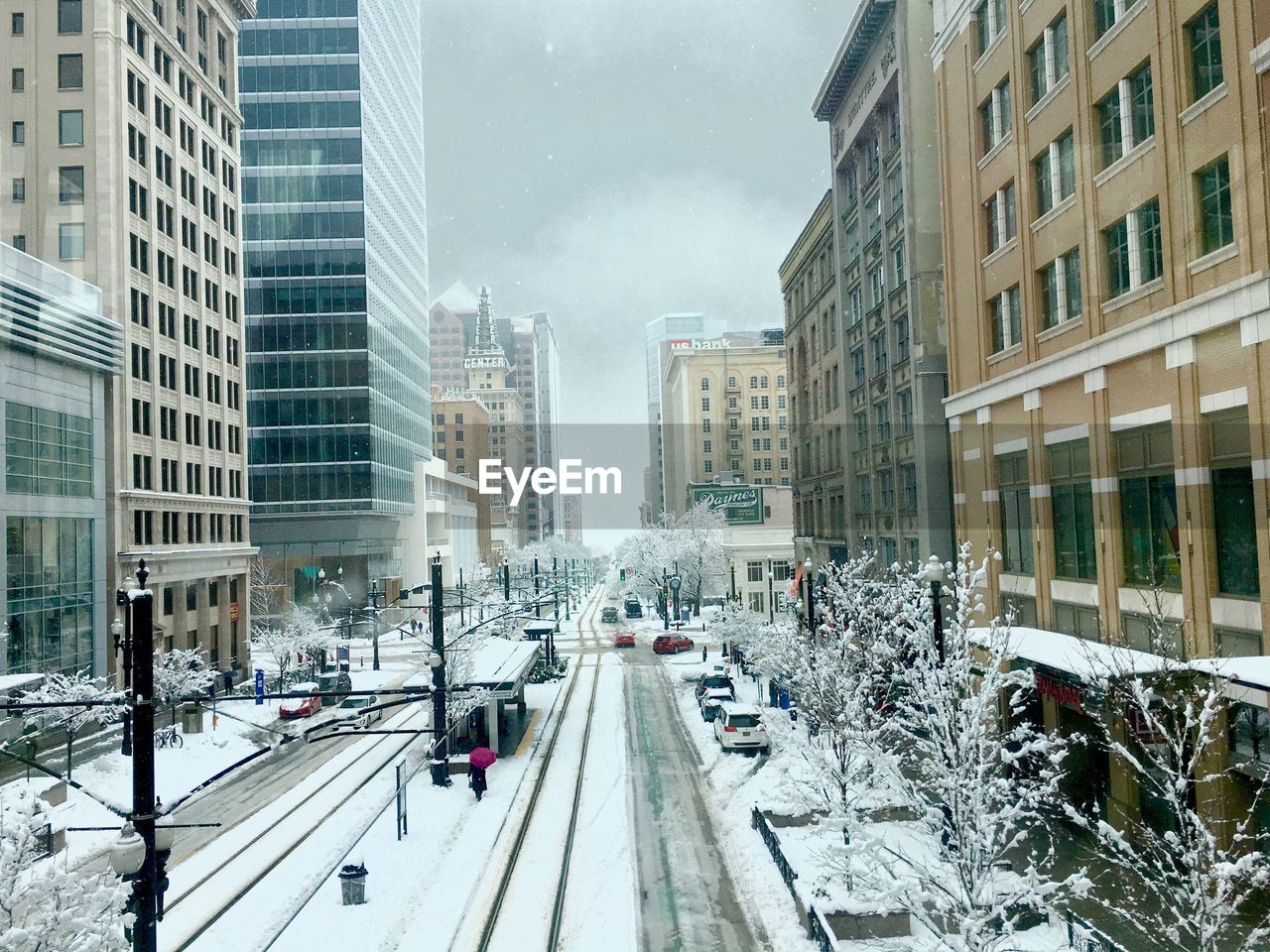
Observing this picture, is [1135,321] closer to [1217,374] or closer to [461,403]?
[1217,374]

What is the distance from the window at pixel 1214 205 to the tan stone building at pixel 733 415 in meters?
113

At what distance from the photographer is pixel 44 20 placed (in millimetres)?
46156

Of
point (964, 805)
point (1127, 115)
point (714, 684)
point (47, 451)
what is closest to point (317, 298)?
point (47, 451)

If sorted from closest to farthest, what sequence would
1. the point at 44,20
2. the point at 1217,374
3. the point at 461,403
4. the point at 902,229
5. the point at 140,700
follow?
1. the point at 140,700
2. the point at 1217,374
3. the point at 902,229
4. the point at 44,20
5. the point at 461,403

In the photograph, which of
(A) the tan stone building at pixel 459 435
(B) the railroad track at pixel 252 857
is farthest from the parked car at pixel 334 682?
(A) the tan stone building at pixel 459 435

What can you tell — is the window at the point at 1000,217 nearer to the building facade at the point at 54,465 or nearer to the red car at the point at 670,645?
the building facade at the point at 54,465

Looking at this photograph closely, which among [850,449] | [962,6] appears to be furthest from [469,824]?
[850,449]

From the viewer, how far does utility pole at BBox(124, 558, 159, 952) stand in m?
10.9

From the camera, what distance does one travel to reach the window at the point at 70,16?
152 ft

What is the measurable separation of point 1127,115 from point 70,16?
47.2 m

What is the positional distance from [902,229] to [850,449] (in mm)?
13390

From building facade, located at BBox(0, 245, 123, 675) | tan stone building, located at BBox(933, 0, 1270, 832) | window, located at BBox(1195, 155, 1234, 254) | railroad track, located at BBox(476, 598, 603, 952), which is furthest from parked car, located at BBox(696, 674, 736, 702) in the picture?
window, located at BBox(1195, 155, 1234, 254)

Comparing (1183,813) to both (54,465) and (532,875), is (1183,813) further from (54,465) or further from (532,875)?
(54,465)

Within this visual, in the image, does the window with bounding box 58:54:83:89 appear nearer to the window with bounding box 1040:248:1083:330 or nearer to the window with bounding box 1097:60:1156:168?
the window with bounding box 1040:248:1083:330
